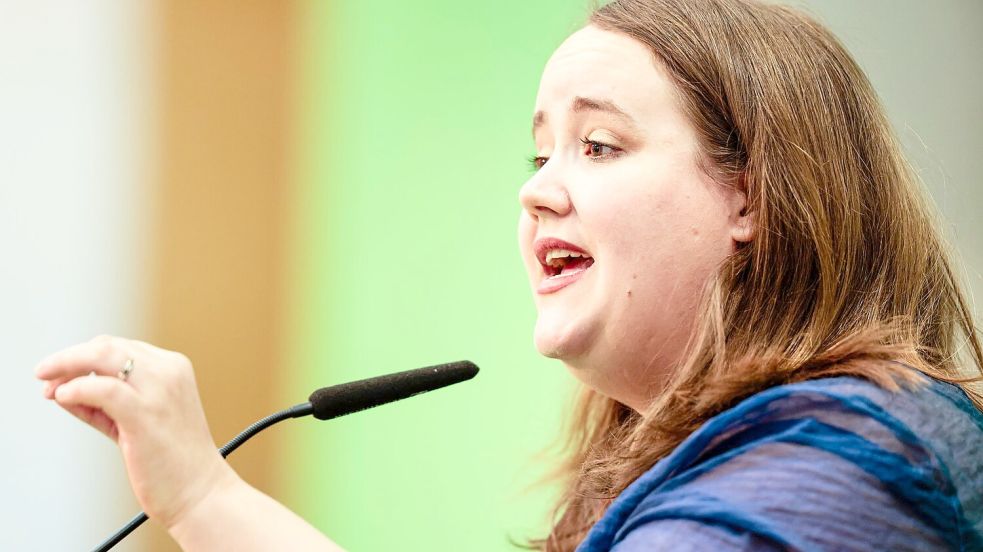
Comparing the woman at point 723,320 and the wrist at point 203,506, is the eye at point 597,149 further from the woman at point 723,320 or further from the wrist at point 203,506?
the wrist at point 203,506

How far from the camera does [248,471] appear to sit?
1779 millimetres

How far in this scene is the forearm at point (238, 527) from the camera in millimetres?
696

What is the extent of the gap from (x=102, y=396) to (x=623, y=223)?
1.43 ft

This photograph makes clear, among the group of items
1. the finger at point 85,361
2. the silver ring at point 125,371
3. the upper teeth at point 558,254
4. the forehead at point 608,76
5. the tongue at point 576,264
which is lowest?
the silver ring at point 125,371

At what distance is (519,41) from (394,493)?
30.9 inches

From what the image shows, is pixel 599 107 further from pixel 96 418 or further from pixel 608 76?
pixel 96 418

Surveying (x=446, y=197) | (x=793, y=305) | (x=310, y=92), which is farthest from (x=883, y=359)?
(x=310, y=92)

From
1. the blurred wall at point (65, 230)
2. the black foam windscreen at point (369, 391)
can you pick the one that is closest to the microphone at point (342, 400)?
the black foam windscreen at point (369, 391)

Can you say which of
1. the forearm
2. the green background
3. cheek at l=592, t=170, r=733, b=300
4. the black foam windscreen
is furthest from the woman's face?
the green background

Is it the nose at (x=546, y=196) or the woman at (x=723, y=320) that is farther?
the nose at (x=546, y=196)

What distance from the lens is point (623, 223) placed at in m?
0.83

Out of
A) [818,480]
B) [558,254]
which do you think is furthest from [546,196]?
[818,480]

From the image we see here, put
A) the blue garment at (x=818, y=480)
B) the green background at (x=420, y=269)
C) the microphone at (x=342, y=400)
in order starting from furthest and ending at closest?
the green background at (x=420, y=269) → the microphone at (x=342, y=400) → the blue garment at (x=818, y=480)

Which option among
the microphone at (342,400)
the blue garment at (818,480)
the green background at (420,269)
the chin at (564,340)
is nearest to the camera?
the blue garment at (818,480)
